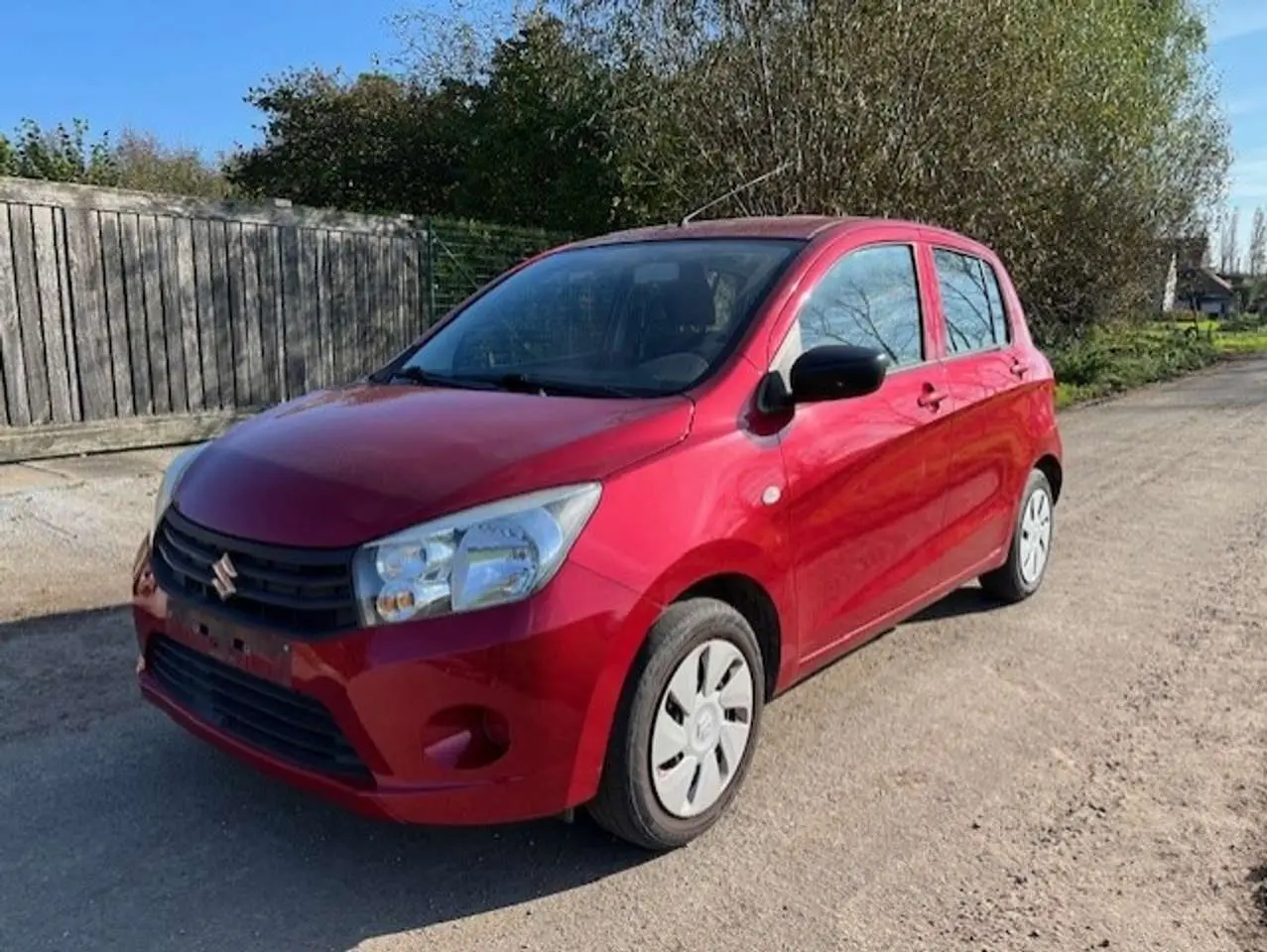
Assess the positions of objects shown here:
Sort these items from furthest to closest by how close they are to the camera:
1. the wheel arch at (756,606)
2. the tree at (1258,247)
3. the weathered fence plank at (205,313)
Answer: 1. the tree at (1258,247)
2. the weathered fence plank at (205,313)
3. the wheel arch at (756,606)

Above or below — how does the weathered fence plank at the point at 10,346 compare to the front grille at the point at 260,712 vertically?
above

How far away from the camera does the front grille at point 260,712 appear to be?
2688mm

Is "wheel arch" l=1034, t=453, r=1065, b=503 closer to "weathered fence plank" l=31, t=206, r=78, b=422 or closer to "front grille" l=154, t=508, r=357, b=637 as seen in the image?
"front grille" l=154, t=508, r=357, b=637

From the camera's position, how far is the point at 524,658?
2.59m

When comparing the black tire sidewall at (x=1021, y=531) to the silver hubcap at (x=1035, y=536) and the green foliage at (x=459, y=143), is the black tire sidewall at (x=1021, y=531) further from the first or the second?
the green foliage at (x=459, y=143)

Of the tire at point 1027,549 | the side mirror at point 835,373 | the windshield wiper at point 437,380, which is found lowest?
the tire at point 1027,549

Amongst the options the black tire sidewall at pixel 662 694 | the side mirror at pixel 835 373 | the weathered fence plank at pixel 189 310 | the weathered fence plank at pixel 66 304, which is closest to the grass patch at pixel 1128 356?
the weathered fence plank at pixel 189 310

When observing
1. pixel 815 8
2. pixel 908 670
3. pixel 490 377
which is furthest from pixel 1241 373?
pixel 490 377

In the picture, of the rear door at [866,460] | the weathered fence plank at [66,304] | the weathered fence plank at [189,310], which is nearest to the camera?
the rear door at [866,460]

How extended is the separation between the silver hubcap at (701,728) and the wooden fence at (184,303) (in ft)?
21.7

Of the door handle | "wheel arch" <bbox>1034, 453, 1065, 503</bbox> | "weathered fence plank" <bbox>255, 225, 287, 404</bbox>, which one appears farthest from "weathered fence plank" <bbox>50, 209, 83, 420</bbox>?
"wheel arch" <bbox>1034, 453, 1065, 503</bbox>

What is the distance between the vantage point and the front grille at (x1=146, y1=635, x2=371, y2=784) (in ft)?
8.82

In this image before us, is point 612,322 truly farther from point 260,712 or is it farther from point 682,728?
point 260,712

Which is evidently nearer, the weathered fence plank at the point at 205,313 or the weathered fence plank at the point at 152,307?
the weathered fence plank at the point at 152,307
